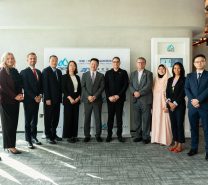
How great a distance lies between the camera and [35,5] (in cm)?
645

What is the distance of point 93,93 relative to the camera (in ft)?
19.1

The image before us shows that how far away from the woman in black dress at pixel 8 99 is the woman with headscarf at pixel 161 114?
265cm

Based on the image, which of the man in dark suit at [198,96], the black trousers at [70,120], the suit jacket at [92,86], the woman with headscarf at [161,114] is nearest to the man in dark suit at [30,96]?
the black trousers at [70,120]

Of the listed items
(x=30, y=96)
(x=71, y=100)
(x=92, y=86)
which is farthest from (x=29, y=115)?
(x=92, y=86)

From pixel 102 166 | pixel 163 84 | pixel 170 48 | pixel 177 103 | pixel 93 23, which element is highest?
pixel 93 23

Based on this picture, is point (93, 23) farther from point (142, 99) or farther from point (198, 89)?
point (198, 89)

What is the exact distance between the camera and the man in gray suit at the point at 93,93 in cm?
582

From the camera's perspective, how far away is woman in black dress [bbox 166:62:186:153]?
4.93m

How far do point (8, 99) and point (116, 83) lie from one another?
2.18 metres

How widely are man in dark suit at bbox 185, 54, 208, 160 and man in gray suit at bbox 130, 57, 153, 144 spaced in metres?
1.13

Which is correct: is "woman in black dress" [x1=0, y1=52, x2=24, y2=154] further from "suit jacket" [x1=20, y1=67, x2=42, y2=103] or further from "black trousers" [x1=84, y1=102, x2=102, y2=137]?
"black trousers" [x1=84, y1=102, x2=102, y2=137]

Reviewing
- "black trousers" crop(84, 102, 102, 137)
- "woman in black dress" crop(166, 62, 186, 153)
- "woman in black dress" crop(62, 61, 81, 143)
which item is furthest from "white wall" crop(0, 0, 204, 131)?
"woman in black dress" crop(166, 62, 186, 153)

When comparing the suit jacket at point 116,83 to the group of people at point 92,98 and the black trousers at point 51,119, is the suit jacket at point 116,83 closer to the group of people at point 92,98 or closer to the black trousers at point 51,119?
the group of people at point 92,98

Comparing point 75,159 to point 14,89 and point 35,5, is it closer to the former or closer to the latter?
point 14,89
